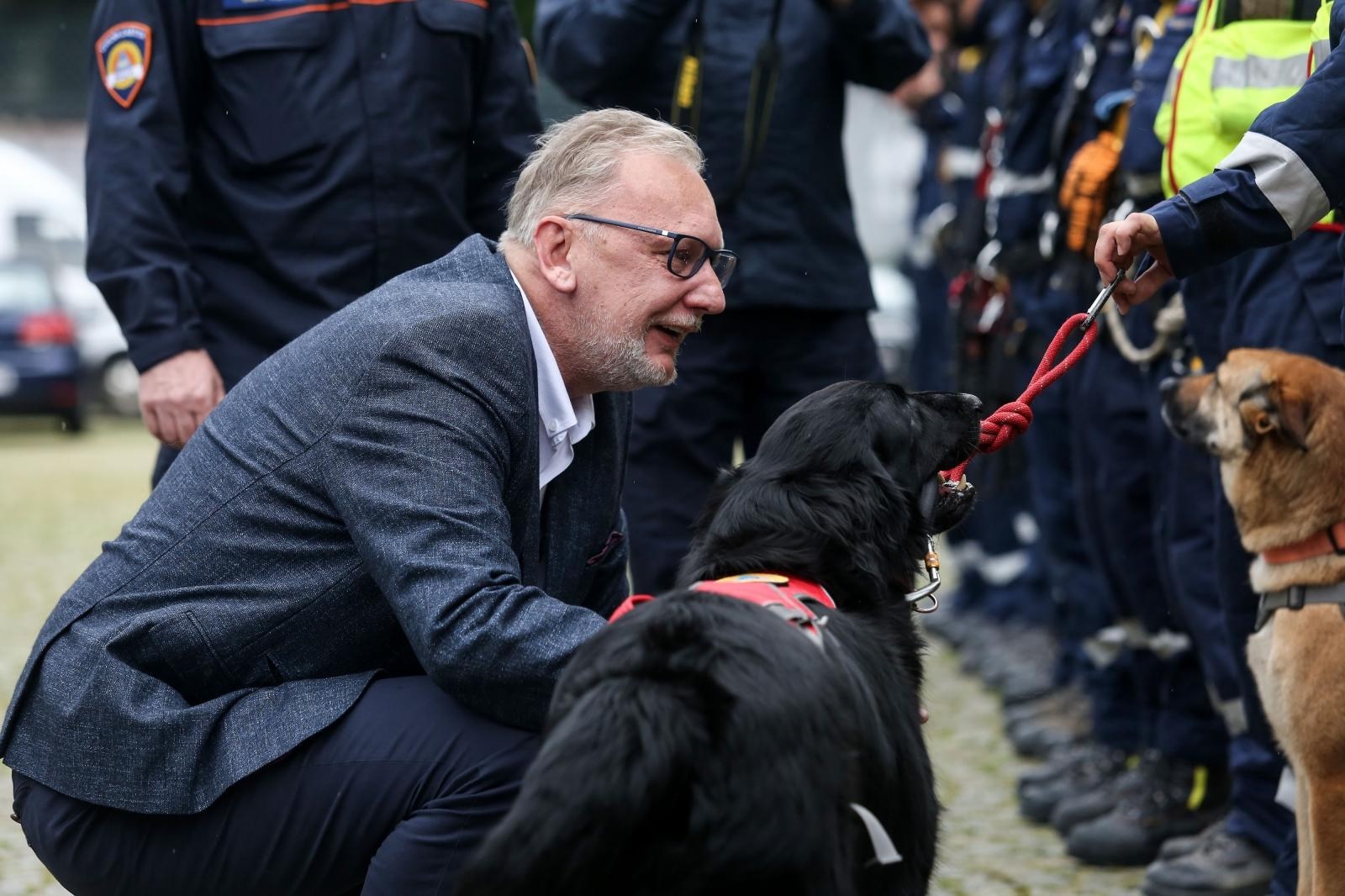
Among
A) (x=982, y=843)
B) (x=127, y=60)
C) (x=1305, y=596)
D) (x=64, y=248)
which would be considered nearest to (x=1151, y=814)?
(x=982, y=843)

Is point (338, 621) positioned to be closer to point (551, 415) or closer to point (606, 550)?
point (551, 415)

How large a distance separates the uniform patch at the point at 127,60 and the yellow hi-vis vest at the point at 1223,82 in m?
2.32

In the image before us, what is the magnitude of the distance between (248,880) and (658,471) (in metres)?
1.93

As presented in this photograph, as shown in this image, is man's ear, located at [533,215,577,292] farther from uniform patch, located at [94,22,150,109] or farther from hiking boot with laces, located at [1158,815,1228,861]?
hiking boot with laces, located at [1158,815,1228,861]

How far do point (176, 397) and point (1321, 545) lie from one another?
2.47m

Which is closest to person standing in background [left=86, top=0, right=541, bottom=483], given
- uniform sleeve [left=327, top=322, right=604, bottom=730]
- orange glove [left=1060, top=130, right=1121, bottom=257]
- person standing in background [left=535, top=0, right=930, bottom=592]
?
person standing in background [left=535, top=0, right=930, bottom=592]

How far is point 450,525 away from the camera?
253 centimetres

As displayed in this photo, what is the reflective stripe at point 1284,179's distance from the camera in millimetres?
2834

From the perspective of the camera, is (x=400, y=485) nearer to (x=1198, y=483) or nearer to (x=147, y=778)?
(x=147, y=778)

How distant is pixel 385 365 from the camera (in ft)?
8.61

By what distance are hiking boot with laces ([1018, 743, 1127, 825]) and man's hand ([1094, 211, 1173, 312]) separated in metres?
2.06

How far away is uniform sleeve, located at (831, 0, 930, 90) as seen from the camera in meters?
4.29

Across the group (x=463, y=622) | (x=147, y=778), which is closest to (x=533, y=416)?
(x=463, y=622)

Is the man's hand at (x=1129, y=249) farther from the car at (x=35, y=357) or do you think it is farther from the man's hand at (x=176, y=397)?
the car at (x=35, y=357)
